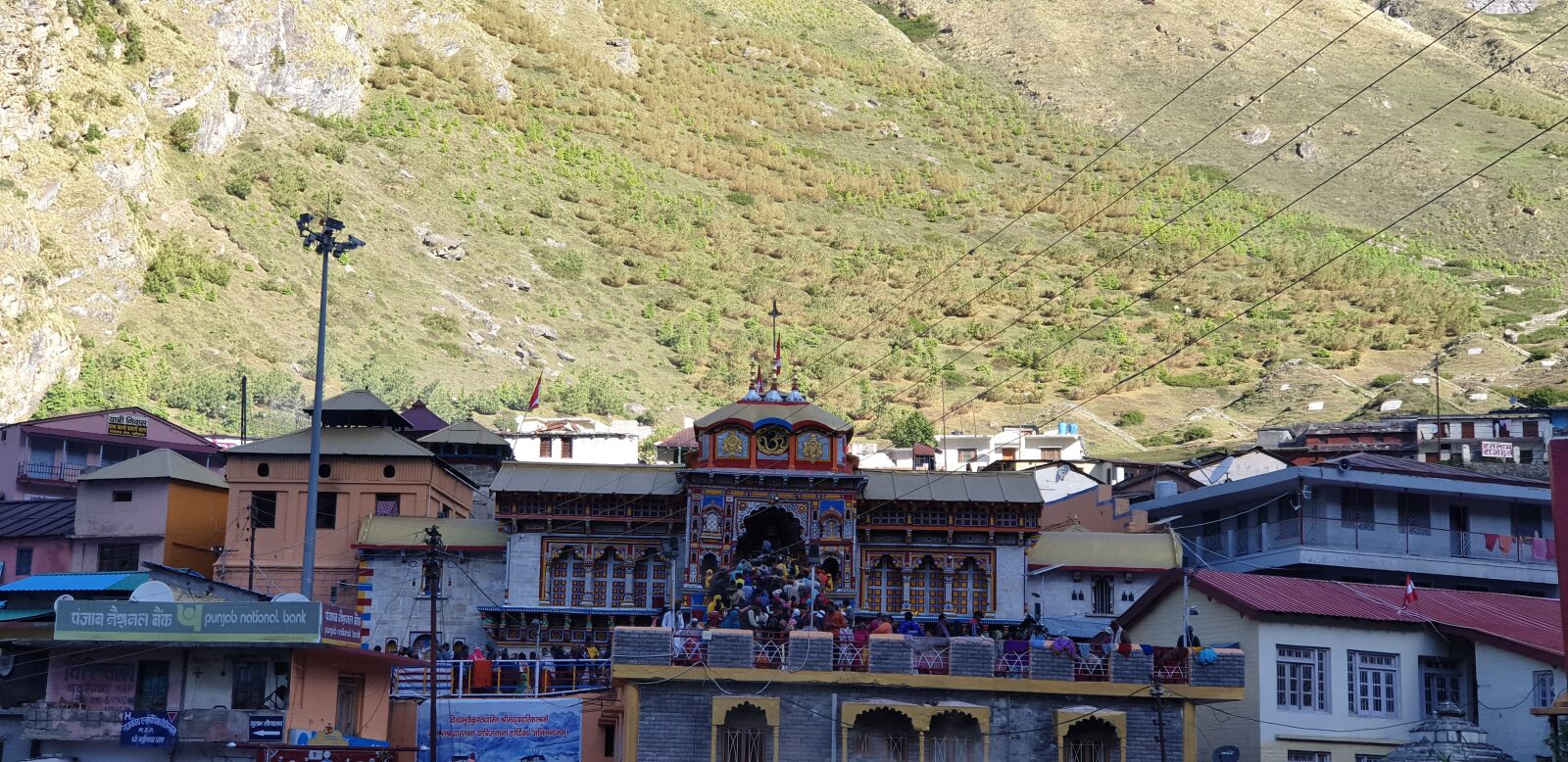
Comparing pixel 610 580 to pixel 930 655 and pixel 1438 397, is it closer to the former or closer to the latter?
pixel 930 655

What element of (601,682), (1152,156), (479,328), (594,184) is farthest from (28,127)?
(1152,156)

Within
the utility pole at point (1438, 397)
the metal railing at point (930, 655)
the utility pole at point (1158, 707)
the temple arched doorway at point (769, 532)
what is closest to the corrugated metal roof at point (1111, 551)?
the temple arched doorway at point (769, 532)

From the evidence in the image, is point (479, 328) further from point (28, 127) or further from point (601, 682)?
point (601, 682)

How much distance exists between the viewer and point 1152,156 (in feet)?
616

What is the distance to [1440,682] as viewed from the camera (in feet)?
123

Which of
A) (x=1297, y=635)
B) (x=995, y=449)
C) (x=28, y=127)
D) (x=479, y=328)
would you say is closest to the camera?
(x=1297, y=635)

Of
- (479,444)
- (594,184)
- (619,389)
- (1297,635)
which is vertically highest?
(594,184)

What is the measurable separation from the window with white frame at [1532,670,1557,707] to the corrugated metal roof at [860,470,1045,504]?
44.8 ft

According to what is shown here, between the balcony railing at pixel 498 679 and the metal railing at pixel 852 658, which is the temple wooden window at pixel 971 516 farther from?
the metal railing at pixel 852 658

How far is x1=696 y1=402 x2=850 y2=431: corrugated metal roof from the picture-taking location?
4572 cm

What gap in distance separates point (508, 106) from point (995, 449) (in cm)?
8824

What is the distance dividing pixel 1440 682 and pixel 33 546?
35.3 metres

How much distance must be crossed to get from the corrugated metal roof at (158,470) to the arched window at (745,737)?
2321 centimetres

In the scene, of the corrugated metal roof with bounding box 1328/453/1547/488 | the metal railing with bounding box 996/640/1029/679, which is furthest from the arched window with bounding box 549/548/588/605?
the corrugated metal roof with bounding box 1328/453/1547/488
